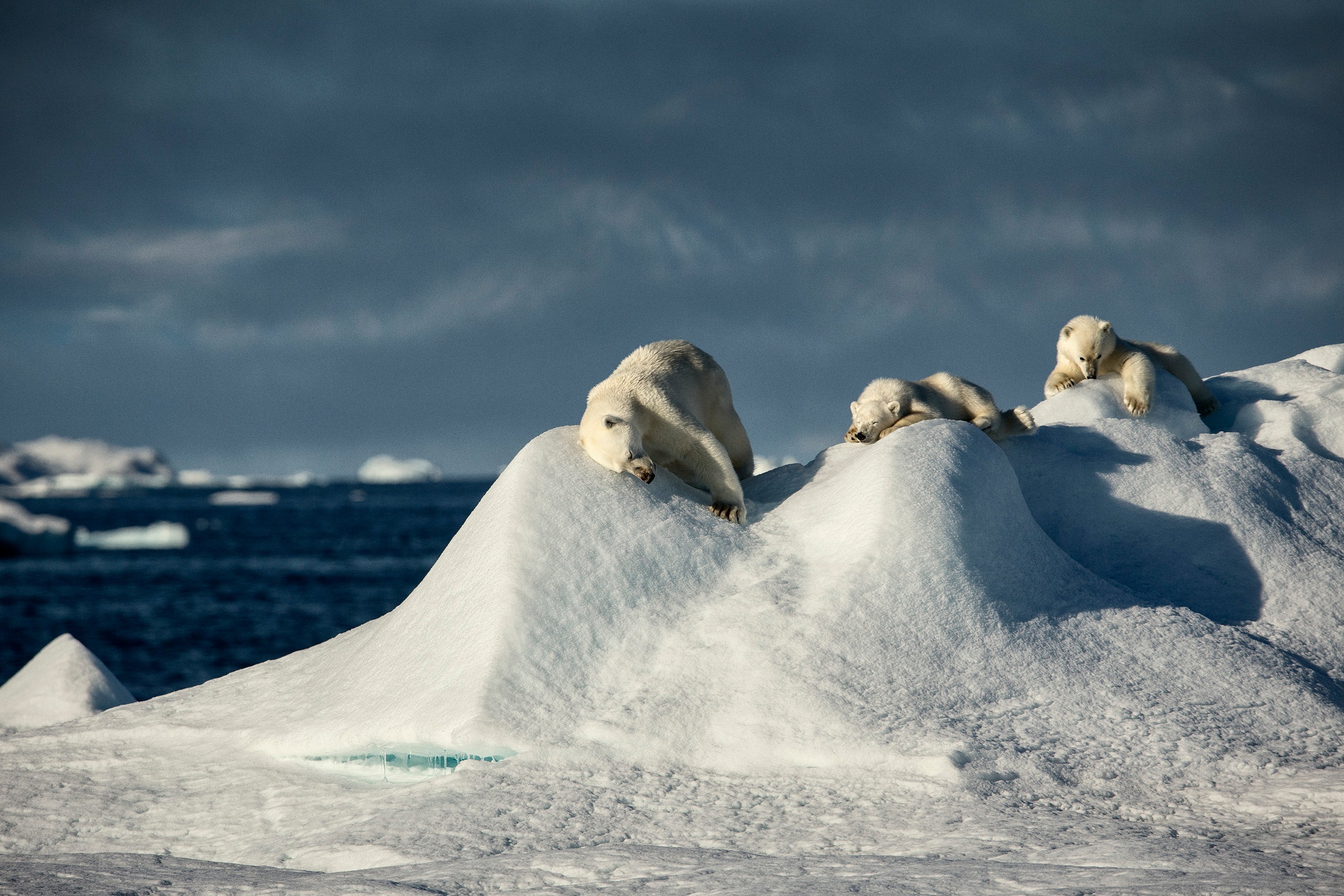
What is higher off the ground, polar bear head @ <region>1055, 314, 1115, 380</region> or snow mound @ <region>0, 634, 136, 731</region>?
polar bear head @ <region>1055, 314, 1115, 380</region>

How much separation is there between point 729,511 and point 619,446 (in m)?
0.81

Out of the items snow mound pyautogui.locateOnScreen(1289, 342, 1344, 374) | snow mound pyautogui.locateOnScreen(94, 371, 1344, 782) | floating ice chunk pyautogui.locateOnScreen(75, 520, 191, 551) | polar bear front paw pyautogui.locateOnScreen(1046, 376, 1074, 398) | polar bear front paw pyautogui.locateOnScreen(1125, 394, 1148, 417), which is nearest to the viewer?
snow mound pyautogui.locateOnScreen(94, 371, 1344, 782)

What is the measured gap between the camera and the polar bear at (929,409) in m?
7.01

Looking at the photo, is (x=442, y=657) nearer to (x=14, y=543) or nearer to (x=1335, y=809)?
(x=1335, y=809)

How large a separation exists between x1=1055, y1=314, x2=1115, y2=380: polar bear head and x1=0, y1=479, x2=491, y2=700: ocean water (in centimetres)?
1452

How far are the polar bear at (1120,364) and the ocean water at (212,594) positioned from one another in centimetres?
1438

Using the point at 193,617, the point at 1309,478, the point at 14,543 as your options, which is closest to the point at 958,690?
the point at 1309,478

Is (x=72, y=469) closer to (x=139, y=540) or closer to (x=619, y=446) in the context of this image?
(x=139, y=540)

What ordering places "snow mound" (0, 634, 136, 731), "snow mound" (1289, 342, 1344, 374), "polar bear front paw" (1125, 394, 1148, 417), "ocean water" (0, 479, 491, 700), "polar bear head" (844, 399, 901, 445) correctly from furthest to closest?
"ocean water" (0, 479, 491, 700)
"snow mound" (1289, 342, 1344, 374)
"polar bear front paw" (1125, 394, 1148, 417)
"snow mound" (0, 634, 136, 731)
"polar bear head" (844, 399, 901, 445)

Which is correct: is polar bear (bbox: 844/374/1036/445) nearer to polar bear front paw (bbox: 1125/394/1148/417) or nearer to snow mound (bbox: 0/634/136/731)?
polar bear front paw (bbox: 1125/394/1148/417)

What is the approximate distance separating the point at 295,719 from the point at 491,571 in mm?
1282

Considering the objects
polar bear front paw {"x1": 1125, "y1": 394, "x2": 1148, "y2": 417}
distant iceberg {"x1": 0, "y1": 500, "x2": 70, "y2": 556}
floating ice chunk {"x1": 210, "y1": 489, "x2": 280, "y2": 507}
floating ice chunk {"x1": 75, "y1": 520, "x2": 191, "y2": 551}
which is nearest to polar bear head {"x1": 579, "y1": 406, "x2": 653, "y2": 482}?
polar bear front paw {"x1": 1125, "y1": 394, "x2": 1148, "y2": 417}

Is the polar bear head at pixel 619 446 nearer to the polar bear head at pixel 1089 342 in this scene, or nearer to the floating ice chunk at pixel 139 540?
the polar bear head at pixel 1089 342

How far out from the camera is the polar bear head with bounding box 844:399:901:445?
696 centimetres
